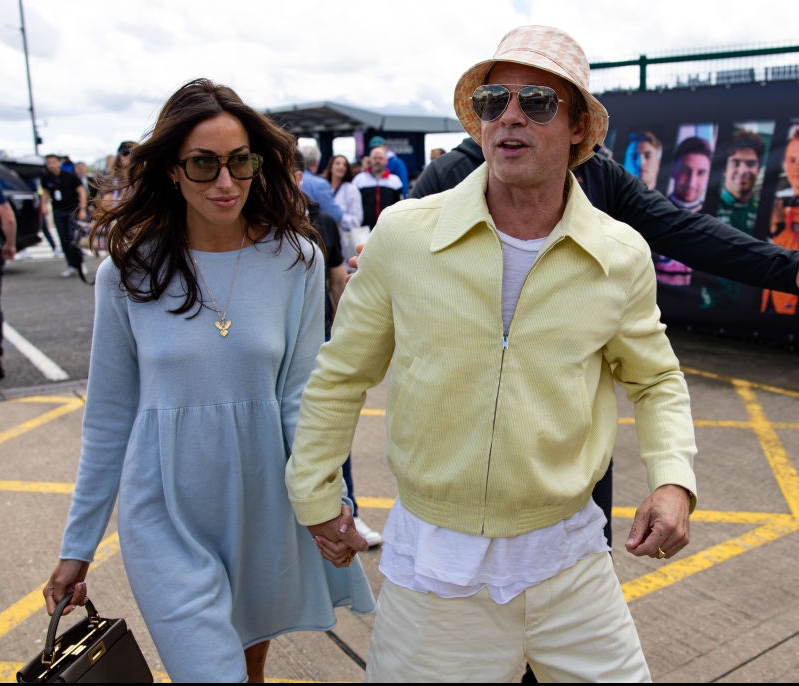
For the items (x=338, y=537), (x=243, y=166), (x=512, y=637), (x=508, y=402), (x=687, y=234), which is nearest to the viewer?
(x=508, y=402)

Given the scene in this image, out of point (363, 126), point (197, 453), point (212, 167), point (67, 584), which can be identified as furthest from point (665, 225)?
point (363, 126)

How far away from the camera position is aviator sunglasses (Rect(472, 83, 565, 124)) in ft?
5.53

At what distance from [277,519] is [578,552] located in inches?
30.8

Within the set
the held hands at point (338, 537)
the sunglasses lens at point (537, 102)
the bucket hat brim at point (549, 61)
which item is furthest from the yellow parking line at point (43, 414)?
the sunglasses lens at point (537, 102)

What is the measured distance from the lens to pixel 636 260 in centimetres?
175

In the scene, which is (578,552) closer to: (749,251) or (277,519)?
(277,519)

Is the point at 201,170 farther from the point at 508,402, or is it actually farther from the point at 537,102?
the point at 508,402

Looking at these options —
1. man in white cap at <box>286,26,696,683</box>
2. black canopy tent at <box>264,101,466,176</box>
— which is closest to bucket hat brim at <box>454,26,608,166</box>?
man in white cap at <box>286,26,696,683</box>

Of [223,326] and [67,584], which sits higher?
[223,326]

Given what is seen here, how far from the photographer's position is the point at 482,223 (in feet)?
5.44

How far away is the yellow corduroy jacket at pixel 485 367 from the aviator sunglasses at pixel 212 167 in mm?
520

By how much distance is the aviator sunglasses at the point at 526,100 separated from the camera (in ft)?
5.53

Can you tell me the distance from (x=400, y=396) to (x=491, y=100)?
651 millimetres

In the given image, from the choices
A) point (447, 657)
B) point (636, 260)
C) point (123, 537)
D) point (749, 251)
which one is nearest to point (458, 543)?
point (447, 657)
